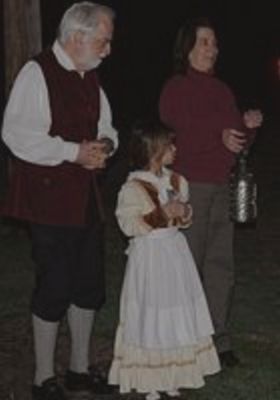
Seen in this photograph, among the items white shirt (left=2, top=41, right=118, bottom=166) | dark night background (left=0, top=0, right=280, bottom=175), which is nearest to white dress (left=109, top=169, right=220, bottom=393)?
white shirt (left=2, top=41, right=118, bottom=166)

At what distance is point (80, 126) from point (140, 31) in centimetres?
3200

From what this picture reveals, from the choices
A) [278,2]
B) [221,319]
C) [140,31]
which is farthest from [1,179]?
[278,2]

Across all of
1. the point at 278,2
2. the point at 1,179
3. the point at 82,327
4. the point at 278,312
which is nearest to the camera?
the point at 82,327

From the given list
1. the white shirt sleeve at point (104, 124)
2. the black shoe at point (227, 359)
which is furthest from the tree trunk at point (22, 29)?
the black shoe at point (227, 359)

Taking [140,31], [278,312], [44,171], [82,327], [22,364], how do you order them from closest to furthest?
1. [44,171]
2. [82,327]
3. [22,364]
4. [278,312]
5. [140,31]

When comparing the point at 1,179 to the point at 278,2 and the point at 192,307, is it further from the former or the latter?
the point at 278,2

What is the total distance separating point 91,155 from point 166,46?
30.3 m

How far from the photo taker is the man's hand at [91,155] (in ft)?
18.8

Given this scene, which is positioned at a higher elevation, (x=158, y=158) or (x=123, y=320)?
(x=158, y=158)

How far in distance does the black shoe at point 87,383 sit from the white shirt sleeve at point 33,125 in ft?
4.54

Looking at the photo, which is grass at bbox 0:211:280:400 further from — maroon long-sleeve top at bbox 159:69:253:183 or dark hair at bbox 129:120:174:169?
dark hair at bbox 129:120:174:169

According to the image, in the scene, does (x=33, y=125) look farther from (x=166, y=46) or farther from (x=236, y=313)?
(x=166, y=46)

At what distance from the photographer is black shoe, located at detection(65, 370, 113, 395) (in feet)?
20.6

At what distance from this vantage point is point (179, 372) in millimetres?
5984
